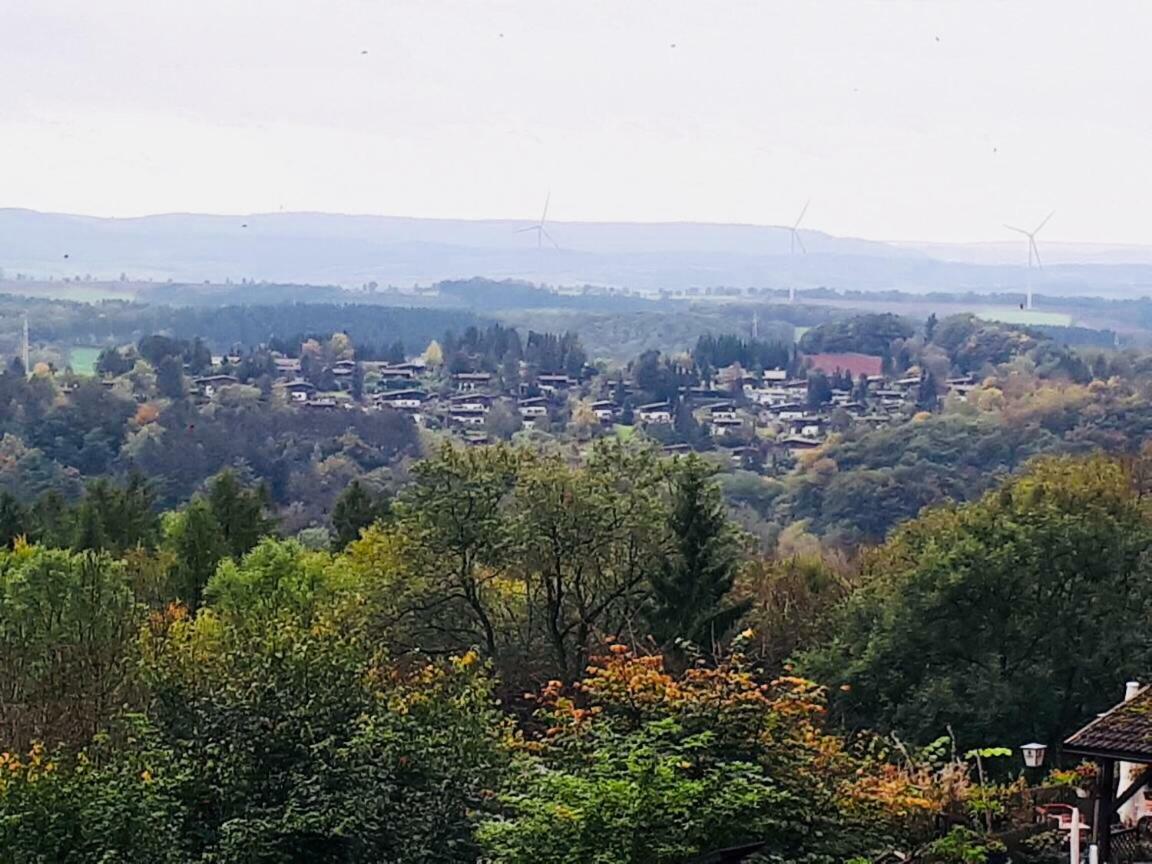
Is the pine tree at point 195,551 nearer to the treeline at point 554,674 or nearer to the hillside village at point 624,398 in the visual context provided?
the treeline at point 554,674

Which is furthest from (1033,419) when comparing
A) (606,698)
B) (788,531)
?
(606,698)

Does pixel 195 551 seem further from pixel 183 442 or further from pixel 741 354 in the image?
pixel 741 354

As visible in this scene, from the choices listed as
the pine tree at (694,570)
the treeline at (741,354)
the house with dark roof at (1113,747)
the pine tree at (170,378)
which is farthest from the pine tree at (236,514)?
the treeline at (741,354)

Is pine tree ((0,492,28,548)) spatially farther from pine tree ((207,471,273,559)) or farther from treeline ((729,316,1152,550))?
treeline ((729,316,1152,550))

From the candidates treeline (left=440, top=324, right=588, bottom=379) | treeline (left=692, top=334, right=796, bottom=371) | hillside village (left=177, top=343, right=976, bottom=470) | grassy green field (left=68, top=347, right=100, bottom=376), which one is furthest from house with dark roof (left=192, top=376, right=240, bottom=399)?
treeline (left=692, top=334, right=796, bottom=371)

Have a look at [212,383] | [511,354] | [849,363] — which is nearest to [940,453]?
[212,383]

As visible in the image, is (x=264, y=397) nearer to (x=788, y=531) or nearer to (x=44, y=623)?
(x=788, y=531)
